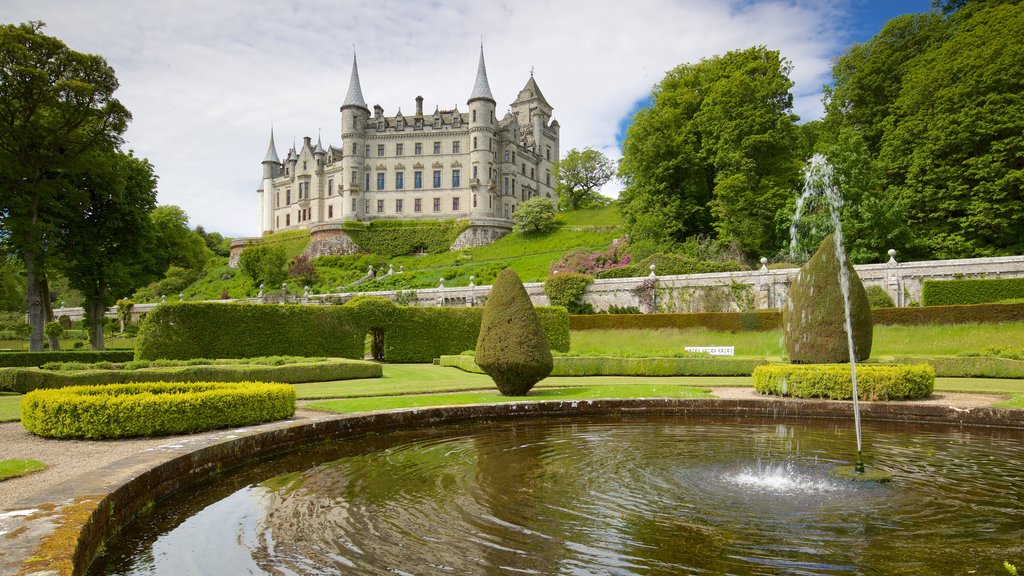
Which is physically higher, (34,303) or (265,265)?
Answer: (265,265)

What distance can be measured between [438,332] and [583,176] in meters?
53.9

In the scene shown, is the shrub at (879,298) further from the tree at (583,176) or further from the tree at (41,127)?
the tree at (583,176)

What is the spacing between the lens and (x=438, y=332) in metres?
26.3

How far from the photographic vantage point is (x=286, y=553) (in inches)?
178

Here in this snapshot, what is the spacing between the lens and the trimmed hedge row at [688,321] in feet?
89.0

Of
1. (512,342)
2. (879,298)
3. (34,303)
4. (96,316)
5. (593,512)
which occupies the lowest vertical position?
(593,512)

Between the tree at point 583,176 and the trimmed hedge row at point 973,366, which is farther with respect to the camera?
Answer: the tree at point 583,176

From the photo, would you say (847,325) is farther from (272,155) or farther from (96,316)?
(272,155)

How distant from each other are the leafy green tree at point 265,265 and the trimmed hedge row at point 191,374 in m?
43.7

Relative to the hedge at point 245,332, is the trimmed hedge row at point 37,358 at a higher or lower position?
lower

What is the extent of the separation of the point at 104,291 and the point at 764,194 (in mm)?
34923

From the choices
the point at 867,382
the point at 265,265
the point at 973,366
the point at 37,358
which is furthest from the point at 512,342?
the point at 265,265

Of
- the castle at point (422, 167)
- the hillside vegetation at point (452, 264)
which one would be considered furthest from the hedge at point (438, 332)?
the castle at point (422, 167)

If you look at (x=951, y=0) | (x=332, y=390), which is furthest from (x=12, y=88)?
(x=951, y=0)
